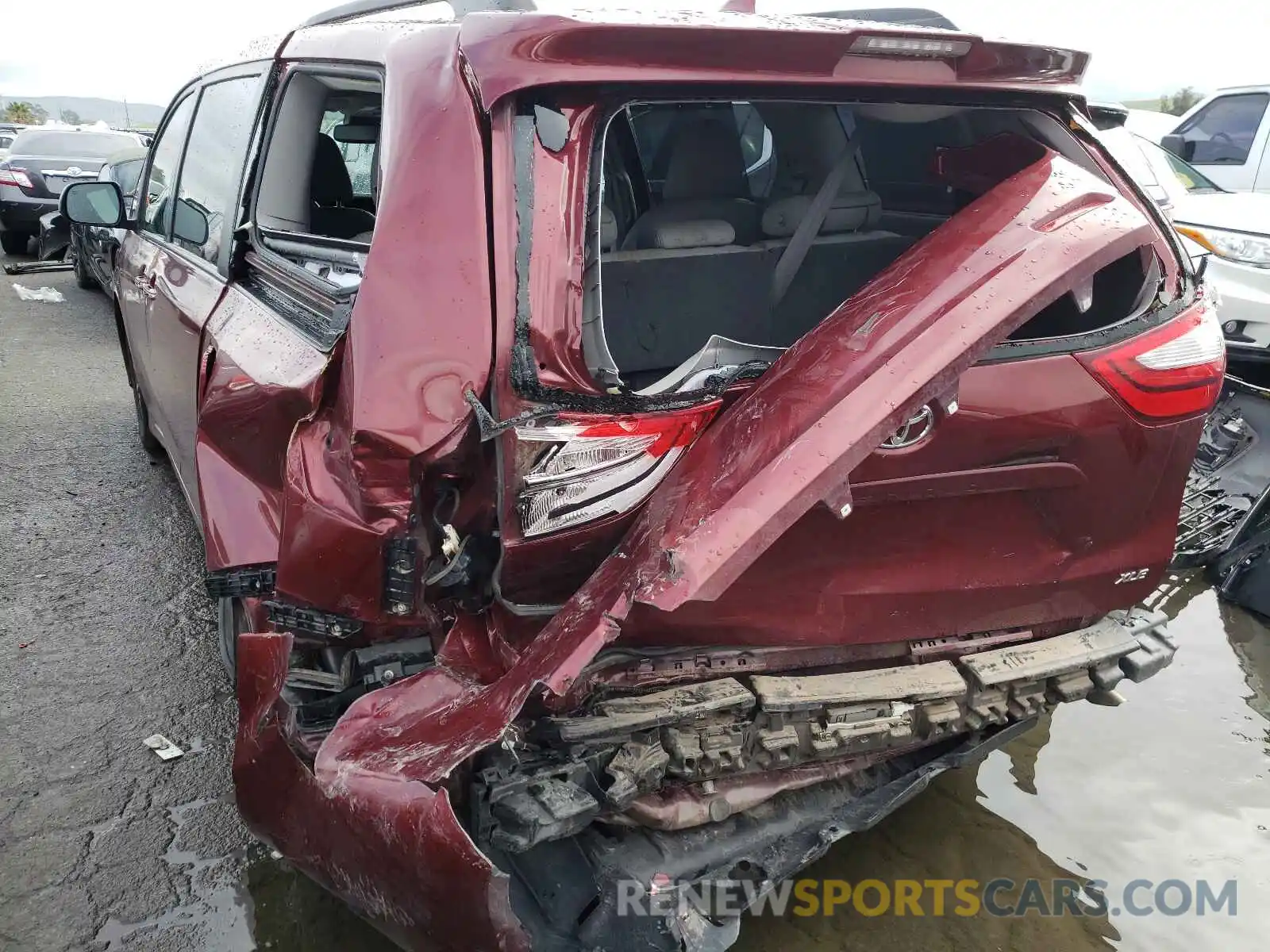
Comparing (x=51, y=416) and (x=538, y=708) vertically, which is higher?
(x=538, y=708)

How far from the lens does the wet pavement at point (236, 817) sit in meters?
2.27

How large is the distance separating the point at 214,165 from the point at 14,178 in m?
9.68

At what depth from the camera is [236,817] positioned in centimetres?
258

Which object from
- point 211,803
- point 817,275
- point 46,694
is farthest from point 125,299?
point 817,275

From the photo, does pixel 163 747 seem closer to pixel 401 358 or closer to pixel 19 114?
pixel 401 358

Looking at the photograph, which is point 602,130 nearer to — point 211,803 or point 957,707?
point 957,707

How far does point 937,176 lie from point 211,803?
286cm

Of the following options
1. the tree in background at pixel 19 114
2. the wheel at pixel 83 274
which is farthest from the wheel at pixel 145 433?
the tree in background at pixel 19 114

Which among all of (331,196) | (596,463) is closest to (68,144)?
(331,196)

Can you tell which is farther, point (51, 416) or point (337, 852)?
point (51, 416)

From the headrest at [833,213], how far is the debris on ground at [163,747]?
240 centimetres

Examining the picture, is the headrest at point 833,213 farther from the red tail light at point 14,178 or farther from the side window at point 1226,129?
the red tail light at point 14,178

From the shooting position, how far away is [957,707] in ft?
6.82

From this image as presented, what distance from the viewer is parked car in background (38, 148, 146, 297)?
15.5 ft
